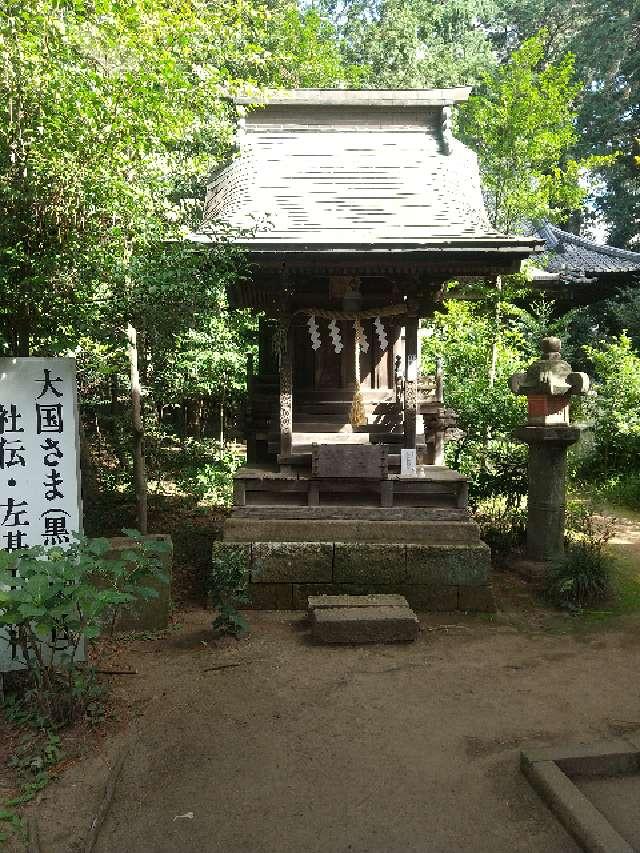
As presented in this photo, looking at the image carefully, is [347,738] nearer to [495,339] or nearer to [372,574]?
[372,574]

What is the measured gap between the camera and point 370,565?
23.8 ft

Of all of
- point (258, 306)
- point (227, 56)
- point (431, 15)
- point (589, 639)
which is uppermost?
point (431, 15)

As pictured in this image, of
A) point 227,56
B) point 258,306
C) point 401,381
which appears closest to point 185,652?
point 401,381

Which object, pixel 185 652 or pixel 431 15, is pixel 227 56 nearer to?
pixel 185 652

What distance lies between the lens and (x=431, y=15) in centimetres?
2616

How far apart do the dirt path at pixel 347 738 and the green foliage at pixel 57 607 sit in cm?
54

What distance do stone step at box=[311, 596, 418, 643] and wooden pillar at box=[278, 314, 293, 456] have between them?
2.34 meters

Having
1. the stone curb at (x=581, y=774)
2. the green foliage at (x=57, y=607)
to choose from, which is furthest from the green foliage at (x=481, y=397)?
the green foliage at (x=57, y=607)

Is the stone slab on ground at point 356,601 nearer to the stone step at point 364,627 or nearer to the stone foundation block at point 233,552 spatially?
the stone step at point 364,627

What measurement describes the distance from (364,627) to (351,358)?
12.6ft

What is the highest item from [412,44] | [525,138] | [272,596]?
[412,44]

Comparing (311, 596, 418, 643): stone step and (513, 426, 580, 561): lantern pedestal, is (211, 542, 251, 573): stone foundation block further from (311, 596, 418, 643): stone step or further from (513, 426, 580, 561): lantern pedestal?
(513, 426, 580, 561): lantern pedestal

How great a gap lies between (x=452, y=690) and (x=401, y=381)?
4404 mm

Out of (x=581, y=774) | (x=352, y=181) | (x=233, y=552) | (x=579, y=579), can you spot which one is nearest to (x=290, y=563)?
(x=233, y=552)
